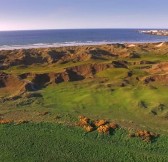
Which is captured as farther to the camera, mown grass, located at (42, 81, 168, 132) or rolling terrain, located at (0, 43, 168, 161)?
mown grass, located at (42, 81, 168, 132)

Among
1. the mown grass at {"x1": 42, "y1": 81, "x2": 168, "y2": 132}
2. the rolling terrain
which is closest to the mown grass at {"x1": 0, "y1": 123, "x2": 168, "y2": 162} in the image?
the rolling terrain

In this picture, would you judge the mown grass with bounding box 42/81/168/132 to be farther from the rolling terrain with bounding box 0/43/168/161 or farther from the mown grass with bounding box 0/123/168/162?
the mown grass with bounding box 0/123/168/162

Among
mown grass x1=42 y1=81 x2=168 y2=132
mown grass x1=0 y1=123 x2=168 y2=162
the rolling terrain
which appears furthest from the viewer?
mown grass x1=42 y1=81 x2=168 y2=132

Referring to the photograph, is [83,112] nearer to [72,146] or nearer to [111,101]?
[111,101]

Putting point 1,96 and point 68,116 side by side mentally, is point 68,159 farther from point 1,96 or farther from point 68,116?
point 1,96

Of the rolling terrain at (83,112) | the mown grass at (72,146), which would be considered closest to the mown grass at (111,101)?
the rolling terrain at (83,112)

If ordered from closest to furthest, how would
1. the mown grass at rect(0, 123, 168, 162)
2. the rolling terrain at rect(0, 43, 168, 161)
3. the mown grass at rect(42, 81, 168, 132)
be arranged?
the mown grass at rect(0, 123, 168, 162), the rolling terrain at rect(0, 43, 168, 161), the mown grass at rect(42, 81, 168, 132)

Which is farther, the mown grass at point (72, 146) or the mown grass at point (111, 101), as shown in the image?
the mown grass at point (111, 101)

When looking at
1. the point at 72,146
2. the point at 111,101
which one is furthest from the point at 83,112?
the point at 72,146

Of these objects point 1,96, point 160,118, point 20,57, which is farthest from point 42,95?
point 20,57

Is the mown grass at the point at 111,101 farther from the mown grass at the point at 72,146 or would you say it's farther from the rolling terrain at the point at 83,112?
the mown grass at the point at 72,146
